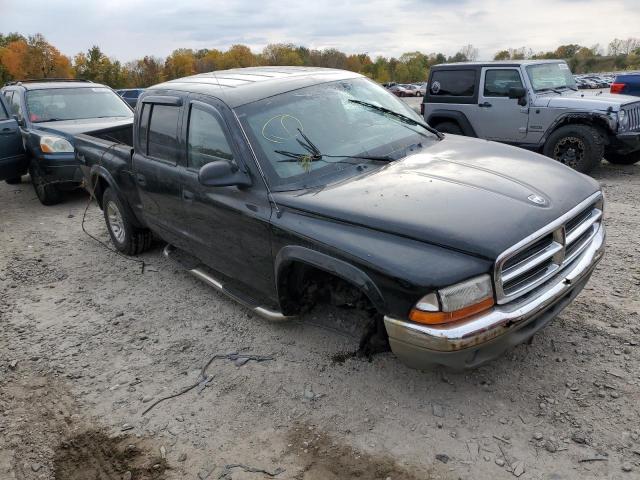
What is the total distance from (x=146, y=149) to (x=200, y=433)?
273cm

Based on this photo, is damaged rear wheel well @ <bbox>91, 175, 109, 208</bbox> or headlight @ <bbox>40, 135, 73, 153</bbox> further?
headlight @ <bbox>40, 135, 73, 153</bbox>

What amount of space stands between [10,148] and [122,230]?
3.73 metres

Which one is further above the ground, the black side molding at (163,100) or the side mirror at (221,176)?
the black side molding at (163,100)

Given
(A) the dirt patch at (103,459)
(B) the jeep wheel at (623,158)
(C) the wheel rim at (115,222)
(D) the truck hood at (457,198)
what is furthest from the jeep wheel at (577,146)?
(A) the dirt patch at (103,459)

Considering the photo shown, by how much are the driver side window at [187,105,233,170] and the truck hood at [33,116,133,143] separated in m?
4.48

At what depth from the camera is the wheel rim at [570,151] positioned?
7930 millimetres

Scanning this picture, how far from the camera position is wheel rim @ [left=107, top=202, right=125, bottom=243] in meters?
5.69

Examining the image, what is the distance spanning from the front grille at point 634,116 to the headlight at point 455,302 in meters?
6.99

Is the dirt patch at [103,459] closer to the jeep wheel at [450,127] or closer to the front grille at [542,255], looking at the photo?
the front grille at [542,255]

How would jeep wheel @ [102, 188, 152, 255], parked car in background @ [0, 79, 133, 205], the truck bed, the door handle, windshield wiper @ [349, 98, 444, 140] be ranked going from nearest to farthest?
windshield wiper @ [349, 98, 444, 140], the door handle, the truck bed, jeep wheel @ [102, 188, 152, 255], parked car in background @ [0, 79, 133, 205]

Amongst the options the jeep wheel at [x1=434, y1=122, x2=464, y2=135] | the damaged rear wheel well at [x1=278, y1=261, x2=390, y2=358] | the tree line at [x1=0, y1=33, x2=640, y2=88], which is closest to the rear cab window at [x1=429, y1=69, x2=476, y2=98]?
the jeep wheel at [x1=434, y1=122, x2=464, y2=135]

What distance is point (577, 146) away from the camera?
7.99 metres

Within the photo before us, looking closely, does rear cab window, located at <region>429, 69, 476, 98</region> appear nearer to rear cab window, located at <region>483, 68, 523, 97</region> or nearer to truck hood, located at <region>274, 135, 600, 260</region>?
rear cab window, located at <region>483, 68, 523, 97</region>

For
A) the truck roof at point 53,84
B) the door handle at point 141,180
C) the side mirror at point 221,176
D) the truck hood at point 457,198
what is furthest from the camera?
the truck roof at point 53,84
